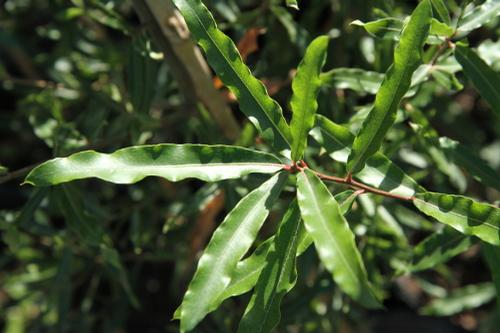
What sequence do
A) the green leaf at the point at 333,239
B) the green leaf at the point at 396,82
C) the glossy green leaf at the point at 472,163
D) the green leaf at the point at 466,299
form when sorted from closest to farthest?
the green leaf at the point at 333,239 → the green leaf at the point at 396,82 → the glossy green leaf at the point at 472,163 → the green leaf at the point at 466,299

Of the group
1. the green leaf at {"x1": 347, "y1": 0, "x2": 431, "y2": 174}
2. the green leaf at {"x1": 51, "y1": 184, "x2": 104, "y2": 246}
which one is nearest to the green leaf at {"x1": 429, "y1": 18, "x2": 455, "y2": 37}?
the green leaf at {"x1": 347, "y1": 0, "x2": 431, "y2": 174}

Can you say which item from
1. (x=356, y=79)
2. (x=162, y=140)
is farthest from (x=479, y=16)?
(x=162, y=140)

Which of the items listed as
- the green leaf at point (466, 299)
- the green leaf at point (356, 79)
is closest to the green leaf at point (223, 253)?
the green leaf at point (356, 79)

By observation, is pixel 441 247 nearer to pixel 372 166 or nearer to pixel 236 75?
pixel 372 166

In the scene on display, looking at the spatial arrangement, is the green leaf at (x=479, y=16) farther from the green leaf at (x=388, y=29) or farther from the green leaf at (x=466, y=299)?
the green leaf at (x=466, y=299)

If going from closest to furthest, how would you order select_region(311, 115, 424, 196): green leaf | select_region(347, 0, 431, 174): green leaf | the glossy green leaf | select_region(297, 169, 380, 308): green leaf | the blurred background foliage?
select_region(297, 169, 380, 308): green leaf
select_region(347, 0, 431, 174): green leaf
select_region(311, 115, 424, 196): green leaf
the glossy green leaf
the blurred background foliage

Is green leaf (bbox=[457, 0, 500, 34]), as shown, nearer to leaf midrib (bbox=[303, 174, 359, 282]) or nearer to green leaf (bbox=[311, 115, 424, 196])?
green leaf (bbox=[311, 115, 424, 196])
